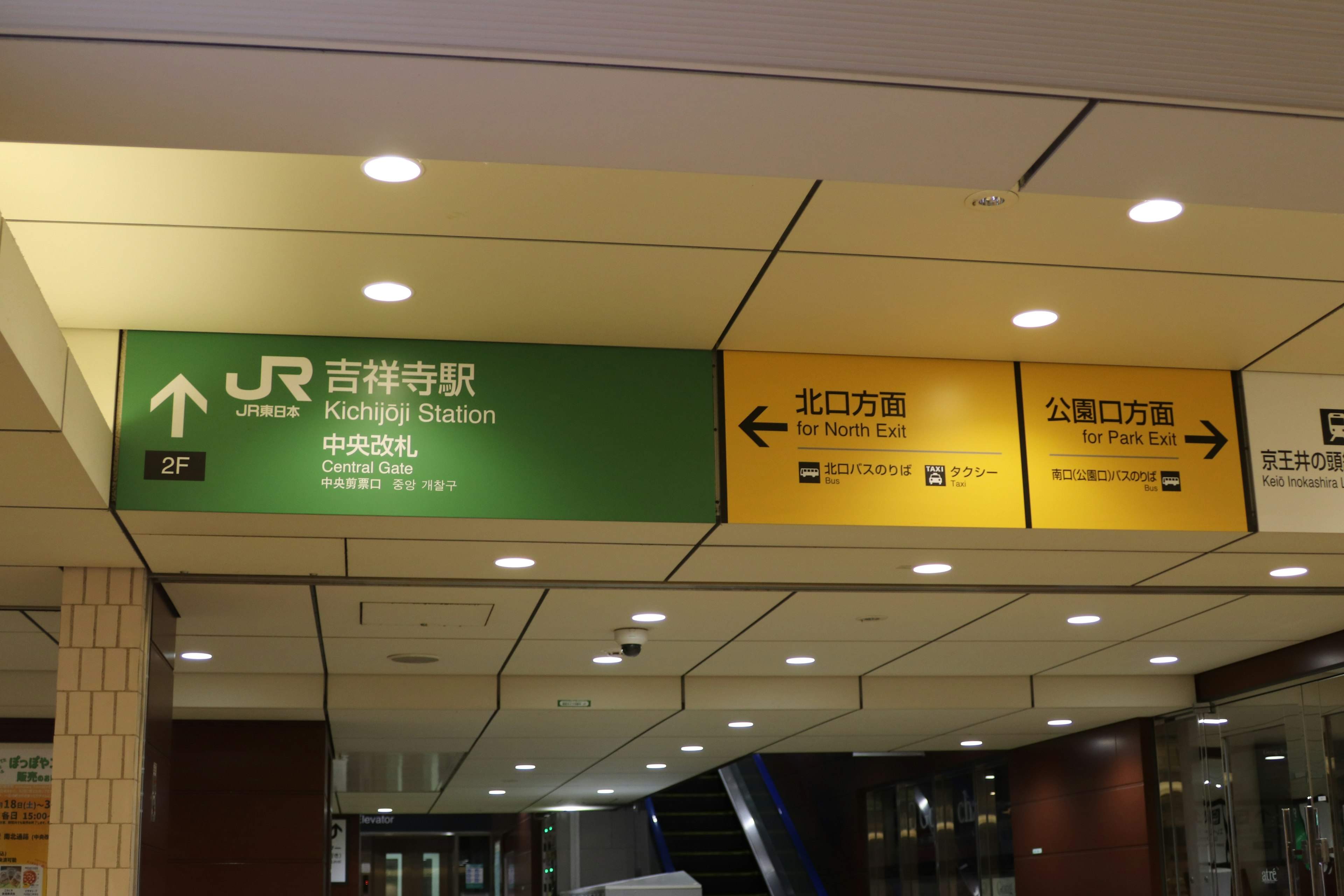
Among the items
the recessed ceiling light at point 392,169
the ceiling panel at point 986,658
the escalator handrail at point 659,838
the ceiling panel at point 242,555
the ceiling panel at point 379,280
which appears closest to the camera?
the recessed ceiling light at point 392,169

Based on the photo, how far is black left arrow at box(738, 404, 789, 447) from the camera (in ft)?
15.8

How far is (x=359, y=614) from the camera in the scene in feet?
21.7

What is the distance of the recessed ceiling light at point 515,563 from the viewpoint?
5.43m

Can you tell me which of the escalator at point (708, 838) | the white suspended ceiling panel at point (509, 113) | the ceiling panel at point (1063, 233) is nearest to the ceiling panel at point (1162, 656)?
the ceiling panel at point (1063, 233)

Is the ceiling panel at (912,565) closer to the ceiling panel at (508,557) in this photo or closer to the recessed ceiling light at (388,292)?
the ceiling panel at (508,557)

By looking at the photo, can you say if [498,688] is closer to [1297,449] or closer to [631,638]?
[631,638]

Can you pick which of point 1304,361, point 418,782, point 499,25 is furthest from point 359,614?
point 418,782

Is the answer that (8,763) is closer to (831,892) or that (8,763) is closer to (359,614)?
(359,614)

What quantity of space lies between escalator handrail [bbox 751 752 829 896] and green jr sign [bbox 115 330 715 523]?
11.3 meters

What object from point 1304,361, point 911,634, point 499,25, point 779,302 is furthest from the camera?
point 911,634

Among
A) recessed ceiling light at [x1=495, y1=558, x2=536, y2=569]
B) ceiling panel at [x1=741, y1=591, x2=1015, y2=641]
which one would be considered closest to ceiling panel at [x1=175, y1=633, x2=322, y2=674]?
recessed ceiling light at [x1=495, y1=558, x2=536, y2=569]

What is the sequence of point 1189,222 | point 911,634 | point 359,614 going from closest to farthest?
point 1189,222 → point 359,614 → point 911,634

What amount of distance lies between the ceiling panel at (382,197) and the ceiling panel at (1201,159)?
41.8 inches

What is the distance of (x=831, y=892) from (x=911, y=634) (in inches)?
370
